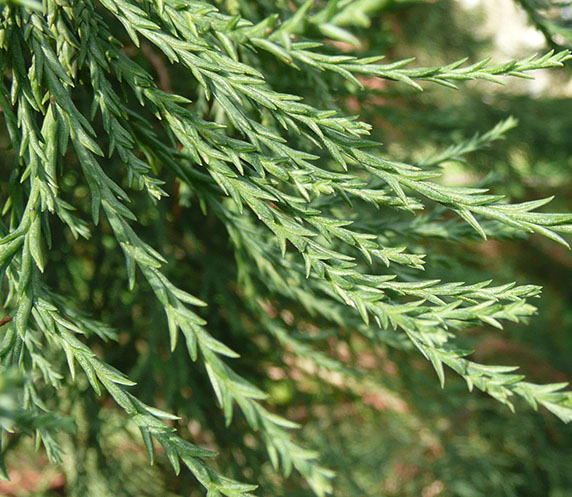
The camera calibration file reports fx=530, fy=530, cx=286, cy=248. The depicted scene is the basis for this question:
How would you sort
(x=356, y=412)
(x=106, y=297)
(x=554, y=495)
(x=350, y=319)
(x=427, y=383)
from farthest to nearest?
(x=356, y=412), (x=554, y=495), (x=427, y=383), (x=106, y=297), (x=350, y=319)

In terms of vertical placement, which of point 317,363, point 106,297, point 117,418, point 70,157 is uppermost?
point 70,157

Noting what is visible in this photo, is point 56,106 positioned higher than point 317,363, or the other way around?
point 56,106

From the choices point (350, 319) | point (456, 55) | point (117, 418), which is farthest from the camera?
point (456, 55)

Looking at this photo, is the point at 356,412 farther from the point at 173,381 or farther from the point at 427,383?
the point at 173,381

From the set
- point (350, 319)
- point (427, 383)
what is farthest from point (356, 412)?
point (350, 319)

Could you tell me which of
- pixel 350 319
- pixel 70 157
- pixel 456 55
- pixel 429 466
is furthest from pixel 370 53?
pixel 456 55

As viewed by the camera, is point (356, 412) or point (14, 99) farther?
point (356, 412)
